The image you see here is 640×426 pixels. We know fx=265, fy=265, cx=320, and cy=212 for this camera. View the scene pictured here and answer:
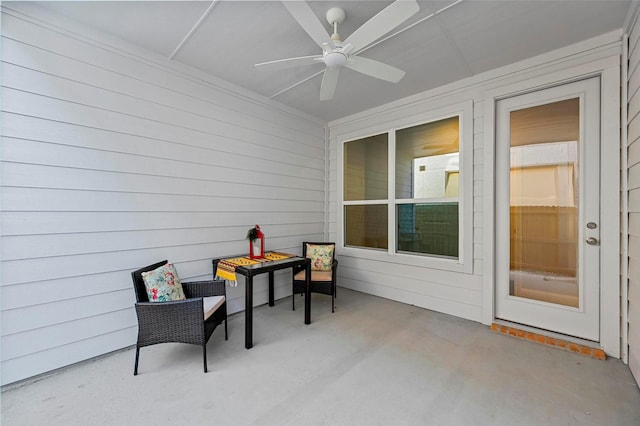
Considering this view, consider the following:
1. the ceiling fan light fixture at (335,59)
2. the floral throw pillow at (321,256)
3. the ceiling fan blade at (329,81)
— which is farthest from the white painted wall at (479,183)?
the ceiling fan light fixture at (335,59)

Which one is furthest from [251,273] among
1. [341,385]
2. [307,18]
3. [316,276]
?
[307,18]

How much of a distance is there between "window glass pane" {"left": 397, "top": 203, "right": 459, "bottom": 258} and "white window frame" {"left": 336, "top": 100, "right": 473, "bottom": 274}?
77mm

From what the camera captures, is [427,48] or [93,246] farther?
[427,48]

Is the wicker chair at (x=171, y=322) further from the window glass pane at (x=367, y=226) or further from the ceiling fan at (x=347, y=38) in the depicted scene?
the window glass pane at (x=367, y=226)

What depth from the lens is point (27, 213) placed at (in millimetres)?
2059

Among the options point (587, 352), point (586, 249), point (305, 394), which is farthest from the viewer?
point (586, 249)

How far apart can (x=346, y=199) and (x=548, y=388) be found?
126 inches

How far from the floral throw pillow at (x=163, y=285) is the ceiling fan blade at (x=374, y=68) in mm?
2482

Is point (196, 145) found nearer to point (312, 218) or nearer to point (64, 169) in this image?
point (64, 169)

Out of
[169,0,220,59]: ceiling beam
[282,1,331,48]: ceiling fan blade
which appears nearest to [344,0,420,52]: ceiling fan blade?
[282,1,331,48]: ceiling fan blade

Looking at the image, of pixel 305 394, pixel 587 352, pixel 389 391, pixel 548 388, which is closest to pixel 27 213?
pixel 305 394

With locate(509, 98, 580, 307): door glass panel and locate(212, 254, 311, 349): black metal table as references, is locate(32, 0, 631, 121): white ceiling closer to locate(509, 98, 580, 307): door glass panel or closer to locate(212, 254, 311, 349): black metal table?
locate(509, 98, 580, 307): door glass panel

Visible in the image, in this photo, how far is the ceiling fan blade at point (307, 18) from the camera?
164cm

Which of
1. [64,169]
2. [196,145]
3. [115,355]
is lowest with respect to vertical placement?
[115,355]
